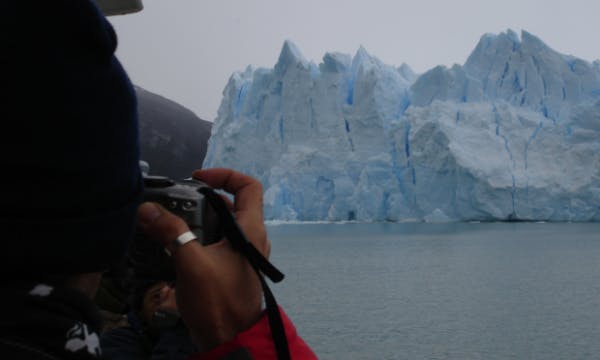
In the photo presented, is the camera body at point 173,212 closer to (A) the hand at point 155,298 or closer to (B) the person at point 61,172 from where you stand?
(B) the person at point 61,172

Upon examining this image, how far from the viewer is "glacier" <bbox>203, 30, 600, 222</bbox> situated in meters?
23.3

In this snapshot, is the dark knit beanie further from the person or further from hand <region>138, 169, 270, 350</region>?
hand <region>138, 169, 270, 350</region>

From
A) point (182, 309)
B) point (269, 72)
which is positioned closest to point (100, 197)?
point (182, 309)

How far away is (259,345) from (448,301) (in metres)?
10.0

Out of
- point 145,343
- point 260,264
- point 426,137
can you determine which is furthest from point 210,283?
point 426,137

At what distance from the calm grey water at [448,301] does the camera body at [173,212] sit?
674 cm

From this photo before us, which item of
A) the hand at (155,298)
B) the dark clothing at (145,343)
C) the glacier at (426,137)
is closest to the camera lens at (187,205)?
the dark clothing at (145,343)

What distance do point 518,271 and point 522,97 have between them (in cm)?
1501

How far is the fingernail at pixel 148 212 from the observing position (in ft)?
1.81

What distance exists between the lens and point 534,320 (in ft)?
27.9

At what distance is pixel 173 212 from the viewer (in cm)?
56

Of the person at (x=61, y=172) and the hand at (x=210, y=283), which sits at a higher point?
the person at (x=61, y=172)

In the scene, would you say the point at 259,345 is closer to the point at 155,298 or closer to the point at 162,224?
the point at 162,224

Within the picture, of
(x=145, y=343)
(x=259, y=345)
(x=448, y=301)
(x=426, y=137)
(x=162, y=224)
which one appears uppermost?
(x=162, y=224)
